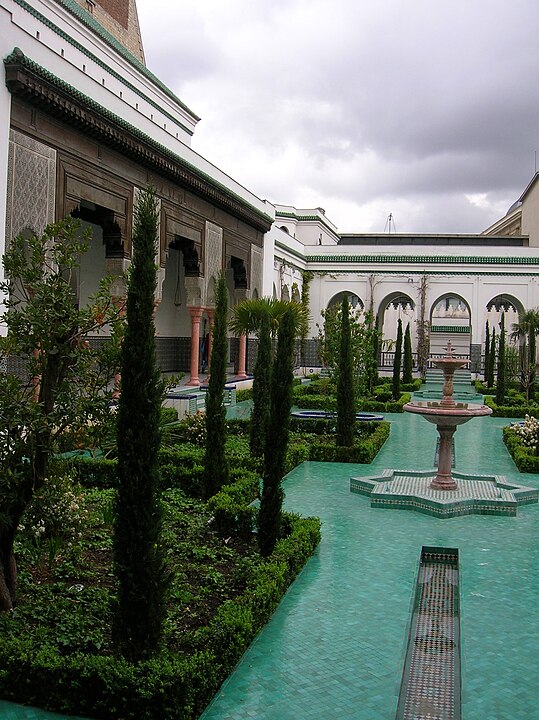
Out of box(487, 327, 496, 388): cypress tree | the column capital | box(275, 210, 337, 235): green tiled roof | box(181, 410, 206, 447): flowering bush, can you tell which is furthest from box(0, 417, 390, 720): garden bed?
box(275, 210, 337, 235): green tiled roof

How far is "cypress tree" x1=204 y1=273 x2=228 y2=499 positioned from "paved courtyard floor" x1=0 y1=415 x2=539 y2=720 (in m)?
0.84

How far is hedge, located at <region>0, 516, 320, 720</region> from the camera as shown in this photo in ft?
11.0

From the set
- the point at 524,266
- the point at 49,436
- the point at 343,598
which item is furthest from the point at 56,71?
the point at 524,266

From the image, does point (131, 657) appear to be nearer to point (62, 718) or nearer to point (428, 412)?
point (62, 718)

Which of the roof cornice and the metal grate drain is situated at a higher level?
the roof cornice

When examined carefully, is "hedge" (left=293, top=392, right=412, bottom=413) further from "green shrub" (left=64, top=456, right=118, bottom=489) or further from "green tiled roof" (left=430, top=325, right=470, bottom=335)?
"green tiled roof" (left=430, top=325, right=470, bottom=335)

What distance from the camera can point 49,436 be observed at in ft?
14.0

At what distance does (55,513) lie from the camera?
5277mm

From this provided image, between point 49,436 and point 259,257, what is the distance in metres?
16.4

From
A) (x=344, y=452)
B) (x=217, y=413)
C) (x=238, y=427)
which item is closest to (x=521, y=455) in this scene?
(x=344, y=452)

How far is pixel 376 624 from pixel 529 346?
1914cm

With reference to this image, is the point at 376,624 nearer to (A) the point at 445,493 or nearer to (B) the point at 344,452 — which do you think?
(A) the point at 445,493

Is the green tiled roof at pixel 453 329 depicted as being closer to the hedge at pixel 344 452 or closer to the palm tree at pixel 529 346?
the palm tree at pixel 529 346

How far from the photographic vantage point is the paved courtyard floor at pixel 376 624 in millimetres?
3623
